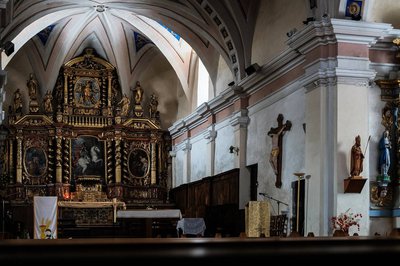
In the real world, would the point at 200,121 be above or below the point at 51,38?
below

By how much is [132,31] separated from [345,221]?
44.9 feet

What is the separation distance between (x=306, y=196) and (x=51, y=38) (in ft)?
43.4

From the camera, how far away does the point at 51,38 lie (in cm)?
2198

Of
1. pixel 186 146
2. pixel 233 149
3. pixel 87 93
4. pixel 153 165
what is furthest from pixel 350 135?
pixel 87 93

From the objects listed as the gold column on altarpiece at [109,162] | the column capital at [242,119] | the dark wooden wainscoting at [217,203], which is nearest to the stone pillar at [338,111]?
the dark wooden wainscoting at [217,203]

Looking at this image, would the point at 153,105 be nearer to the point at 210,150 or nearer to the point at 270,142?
the point at 210,150

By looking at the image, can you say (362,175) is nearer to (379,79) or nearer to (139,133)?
(379,79)

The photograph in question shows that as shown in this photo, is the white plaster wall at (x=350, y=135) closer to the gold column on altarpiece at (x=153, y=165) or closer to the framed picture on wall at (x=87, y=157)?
the gold column on altarpiece at (x=153, y=165)

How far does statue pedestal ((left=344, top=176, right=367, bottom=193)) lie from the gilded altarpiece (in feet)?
40.5

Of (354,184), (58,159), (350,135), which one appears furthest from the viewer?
(58,159)

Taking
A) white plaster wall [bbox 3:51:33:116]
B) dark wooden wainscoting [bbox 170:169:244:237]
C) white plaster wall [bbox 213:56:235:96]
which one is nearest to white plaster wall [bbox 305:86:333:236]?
dark wooden wainscoting [bbox 170:169:244:237]

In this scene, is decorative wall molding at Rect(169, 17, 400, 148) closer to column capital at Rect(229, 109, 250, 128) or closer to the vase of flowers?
the vase of flowers

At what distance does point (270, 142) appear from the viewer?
47.1ft

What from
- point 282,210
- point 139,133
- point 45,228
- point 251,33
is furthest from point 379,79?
point 139,133
